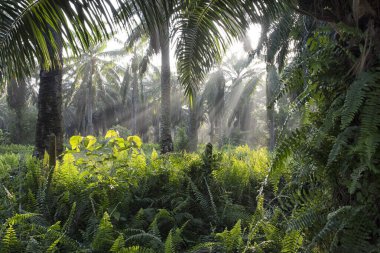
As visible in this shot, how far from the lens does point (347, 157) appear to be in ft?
7.27

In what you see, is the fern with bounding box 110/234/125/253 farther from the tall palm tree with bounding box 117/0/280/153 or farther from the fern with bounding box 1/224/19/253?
the tall palm tree with bounding box 117/0/280/153

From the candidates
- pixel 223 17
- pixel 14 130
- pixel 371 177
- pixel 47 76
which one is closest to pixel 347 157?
pixel 371 177

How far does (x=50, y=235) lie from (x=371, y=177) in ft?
8.21

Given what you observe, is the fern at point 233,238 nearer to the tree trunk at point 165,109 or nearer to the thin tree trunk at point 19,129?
the tree trunk at point 165,109

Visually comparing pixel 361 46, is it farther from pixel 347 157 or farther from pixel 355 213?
pixel 355 213

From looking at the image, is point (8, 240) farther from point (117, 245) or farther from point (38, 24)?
point (38, 24)

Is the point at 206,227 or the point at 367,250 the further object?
the point at 206,227

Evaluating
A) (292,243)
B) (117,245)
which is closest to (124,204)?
(117,245)

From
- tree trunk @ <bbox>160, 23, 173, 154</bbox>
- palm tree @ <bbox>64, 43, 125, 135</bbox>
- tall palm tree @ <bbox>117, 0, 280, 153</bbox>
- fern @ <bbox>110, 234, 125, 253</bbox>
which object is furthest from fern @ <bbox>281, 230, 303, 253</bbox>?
palm tree @ <bbox>64, 43, 125, 135</bbox>

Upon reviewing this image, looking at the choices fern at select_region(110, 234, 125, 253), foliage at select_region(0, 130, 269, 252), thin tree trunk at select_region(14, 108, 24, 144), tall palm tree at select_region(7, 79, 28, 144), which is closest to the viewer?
fern at select_region(110, 234, 125, 253)

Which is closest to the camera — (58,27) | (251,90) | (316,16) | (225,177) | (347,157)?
(347,157)

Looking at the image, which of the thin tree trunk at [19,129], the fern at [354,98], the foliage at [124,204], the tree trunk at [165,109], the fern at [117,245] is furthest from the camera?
the thin tree trunk at [19,129]

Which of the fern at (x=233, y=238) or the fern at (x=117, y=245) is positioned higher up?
the fern at (x=117, y=245)

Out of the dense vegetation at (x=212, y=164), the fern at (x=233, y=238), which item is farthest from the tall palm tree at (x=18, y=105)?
the fern at (x=233, y=238)
